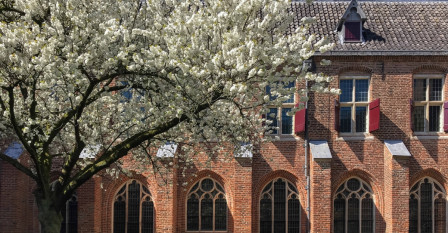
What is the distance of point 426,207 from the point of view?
1920 centimetres

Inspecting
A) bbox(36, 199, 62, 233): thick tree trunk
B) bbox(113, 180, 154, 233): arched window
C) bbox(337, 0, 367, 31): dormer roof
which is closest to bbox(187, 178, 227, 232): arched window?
bbox(113, 180, 154, 233): arched window

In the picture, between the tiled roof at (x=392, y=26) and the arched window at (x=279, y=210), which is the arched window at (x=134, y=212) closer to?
the arched window at (x=279, y=210)

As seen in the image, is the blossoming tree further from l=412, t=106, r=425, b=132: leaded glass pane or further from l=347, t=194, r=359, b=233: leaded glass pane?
l=412, t=106, r=425, b=132: leaded glass pane

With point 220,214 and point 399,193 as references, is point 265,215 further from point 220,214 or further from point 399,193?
point 399,193

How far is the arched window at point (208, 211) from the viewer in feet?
63.3

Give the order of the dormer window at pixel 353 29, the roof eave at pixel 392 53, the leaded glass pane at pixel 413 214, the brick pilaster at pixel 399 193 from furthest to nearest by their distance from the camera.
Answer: the dormer window at pixel 353 29, the leaded glass pane at pixel 413 214, the roof eave at pixel 392 53, the brick pilaster at pixel 399 193

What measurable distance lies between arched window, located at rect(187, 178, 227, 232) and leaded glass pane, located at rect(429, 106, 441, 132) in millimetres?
7247

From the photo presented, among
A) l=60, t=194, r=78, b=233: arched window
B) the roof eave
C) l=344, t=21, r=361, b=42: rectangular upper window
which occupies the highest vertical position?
l=344, t=21, r=361, b=42: rectangular upper window

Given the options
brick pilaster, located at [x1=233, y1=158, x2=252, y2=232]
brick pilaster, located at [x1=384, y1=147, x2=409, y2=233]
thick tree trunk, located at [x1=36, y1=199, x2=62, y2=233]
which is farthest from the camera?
brick pilaster, located at [x1=233, y1=158, x2=252, y2=232]

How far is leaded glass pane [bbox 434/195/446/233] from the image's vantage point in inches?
757

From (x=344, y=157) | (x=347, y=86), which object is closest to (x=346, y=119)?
(x=347, y=86)

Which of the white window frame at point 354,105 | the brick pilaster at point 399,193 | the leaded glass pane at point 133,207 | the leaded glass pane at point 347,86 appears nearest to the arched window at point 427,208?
the brick pilaster at point 399,193

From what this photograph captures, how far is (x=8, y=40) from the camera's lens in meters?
9.41

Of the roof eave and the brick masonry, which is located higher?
the roof eave
